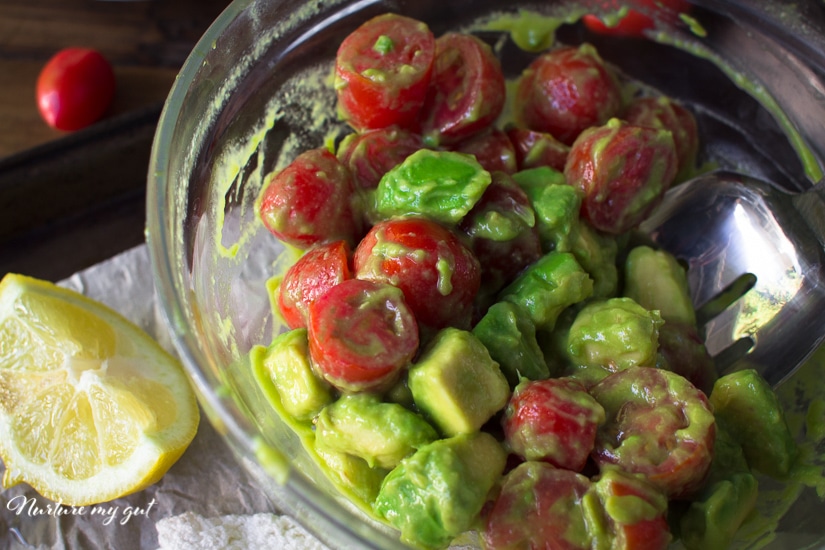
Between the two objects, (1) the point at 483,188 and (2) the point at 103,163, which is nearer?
(1) the point at 483,188

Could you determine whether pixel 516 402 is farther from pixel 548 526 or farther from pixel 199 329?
pixel 199 329

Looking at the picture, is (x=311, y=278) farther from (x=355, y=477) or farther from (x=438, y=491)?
(x=438, y=491)

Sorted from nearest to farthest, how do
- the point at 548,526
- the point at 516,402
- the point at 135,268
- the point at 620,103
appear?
the point at 548,526 → the point at 516,402 → the point at 620,103 → the point at 135,268

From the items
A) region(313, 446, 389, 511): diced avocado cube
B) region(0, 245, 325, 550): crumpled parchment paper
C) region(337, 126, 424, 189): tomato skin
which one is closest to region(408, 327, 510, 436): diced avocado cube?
region(313, 446, 389, 511): diced avocado cube

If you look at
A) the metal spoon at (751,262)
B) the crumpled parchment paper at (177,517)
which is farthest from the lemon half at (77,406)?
the metal spoon at (751,262)

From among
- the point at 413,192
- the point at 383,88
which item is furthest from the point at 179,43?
the point at 413,192

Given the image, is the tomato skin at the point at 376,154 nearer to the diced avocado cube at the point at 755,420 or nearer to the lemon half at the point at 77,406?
the lemon half at the point at 77,406

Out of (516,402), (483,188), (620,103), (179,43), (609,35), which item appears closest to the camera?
(516,402)

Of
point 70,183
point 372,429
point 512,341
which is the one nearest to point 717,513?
point 512,341
